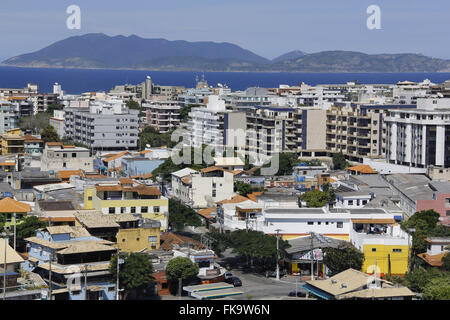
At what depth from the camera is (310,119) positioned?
23891mm

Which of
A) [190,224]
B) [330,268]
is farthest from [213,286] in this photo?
[190,224]

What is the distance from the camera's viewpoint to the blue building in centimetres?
848

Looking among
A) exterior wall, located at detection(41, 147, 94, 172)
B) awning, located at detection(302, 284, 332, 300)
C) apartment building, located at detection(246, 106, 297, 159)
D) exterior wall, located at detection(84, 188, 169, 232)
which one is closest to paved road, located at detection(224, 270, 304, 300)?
awning, located at detection(302, 284, 332, 300)

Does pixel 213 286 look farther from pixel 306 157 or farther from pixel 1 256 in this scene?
pixel 306 157

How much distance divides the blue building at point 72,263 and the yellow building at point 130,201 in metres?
2.38

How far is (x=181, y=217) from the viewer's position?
12.9 metres

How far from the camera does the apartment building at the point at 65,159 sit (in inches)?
747

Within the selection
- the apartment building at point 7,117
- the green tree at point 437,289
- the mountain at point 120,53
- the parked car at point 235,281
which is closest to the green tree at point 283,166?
the parked car at point 235,281

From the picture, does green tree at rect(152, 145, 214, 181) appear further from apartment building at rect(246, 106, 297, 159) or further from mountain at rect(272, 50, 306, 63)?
mountain at rect(272, 50, 306, 63)

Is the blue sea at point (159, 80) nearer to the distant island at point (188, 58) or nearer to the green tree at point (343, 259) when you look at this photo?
the distant island at point (188, 58)

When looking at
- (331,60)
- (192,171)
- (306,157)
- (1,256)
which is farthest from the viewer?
(331,60)

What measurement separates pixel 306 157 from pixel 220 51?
3816 inches

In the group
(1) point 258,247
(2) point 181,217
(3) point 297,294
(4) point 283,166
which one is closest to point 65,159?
(4) point 283,166
